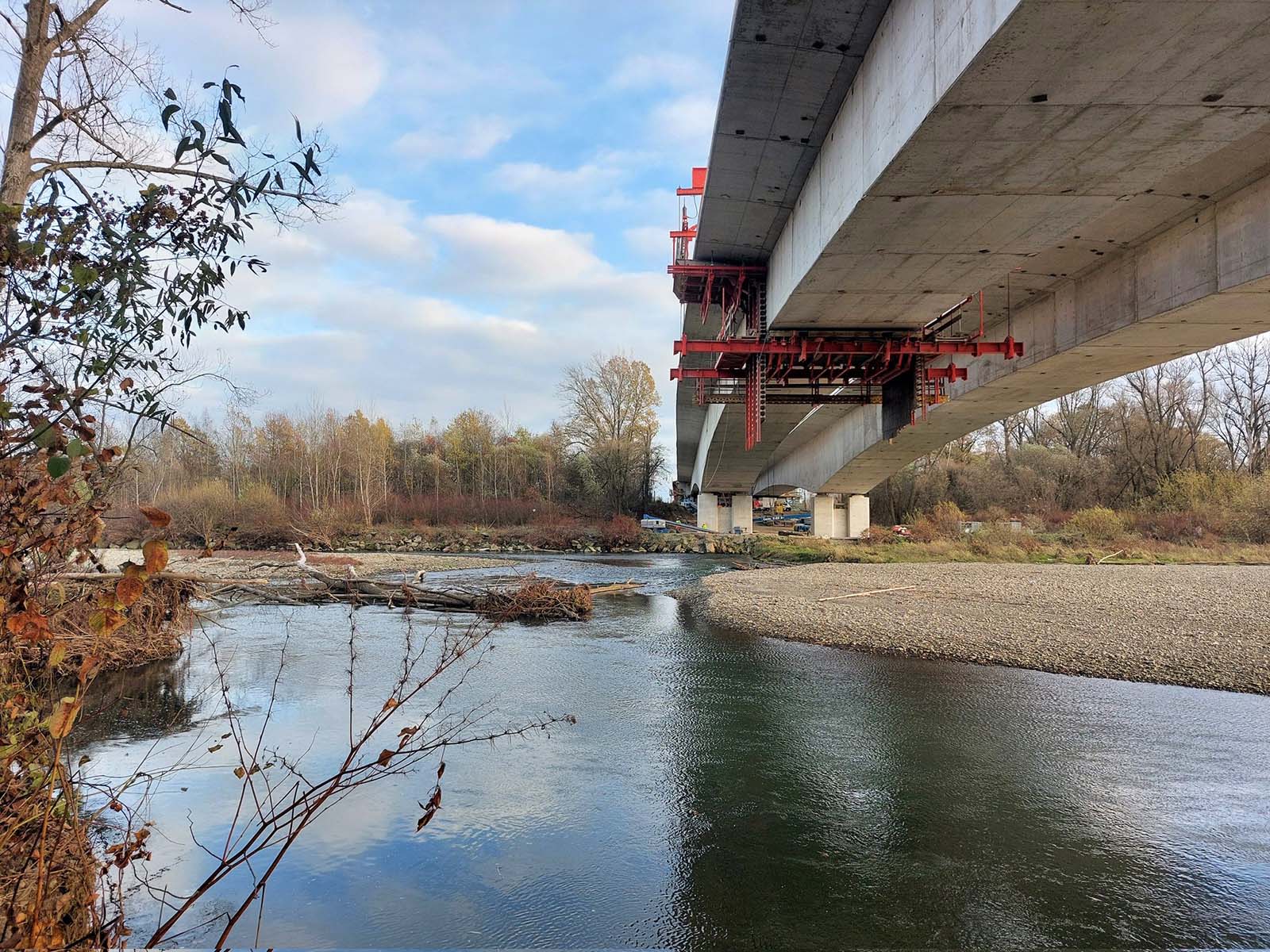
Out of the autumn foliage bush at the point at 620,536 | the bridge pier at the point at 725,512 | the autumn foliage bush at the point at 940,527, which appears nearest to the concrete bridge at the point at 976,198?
the autumn foliage bush at the point at 940,527

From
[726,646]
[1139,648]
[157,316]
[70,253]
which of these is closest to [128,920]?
[157,316]

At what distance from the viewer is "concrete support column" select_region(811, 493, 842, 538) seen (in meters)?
35.0

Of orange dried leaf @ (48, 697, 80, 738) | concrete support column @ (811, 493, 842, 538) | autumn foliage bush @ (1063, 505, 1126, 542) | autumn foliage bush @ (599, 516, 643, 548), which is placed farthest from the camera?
autumn foliage bush @ (599, 516, 643, 548)

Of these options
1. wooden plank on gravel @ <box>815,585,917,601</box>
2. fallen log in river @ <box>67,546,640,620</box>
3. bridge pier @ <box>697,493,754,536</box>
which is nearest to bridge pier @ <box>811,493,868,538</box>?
bridge pier @ <box>697,493,754,536</box>

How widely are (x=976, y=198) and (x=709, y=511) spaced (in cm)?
3330

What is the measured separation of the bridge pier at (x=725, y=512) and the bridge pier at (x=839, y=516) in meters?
5.37

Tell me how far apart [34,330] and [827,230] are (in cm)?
858

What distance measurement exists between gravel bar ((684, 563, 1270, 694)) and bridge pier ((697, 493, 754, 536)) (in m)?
19.9

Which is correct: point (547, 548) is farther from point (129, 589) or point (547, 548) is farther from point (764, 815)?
point (129, 589)

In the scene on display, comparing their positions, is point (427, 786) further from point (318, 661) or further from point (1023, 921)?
point (318, 661)

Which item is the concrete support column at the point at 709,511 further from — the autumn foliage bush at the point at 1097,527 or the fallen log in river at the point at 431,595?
the fallen log in river at the point at 431,595

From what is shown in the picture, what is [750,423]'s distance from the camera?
56.9 ft

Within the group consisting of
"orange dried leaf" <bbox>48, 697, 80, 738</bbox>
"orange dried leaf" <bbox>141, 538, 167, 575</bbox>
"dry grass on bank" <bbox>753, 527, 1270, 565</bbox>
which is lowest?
"dry grass on bank" <bbox>753, 527, 1270, 565</bbox>

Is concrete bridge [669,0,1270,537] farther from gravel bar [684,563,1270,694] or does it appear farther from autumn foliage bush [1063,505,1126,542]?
autumn foliage bush [1063,505,1126,542]
